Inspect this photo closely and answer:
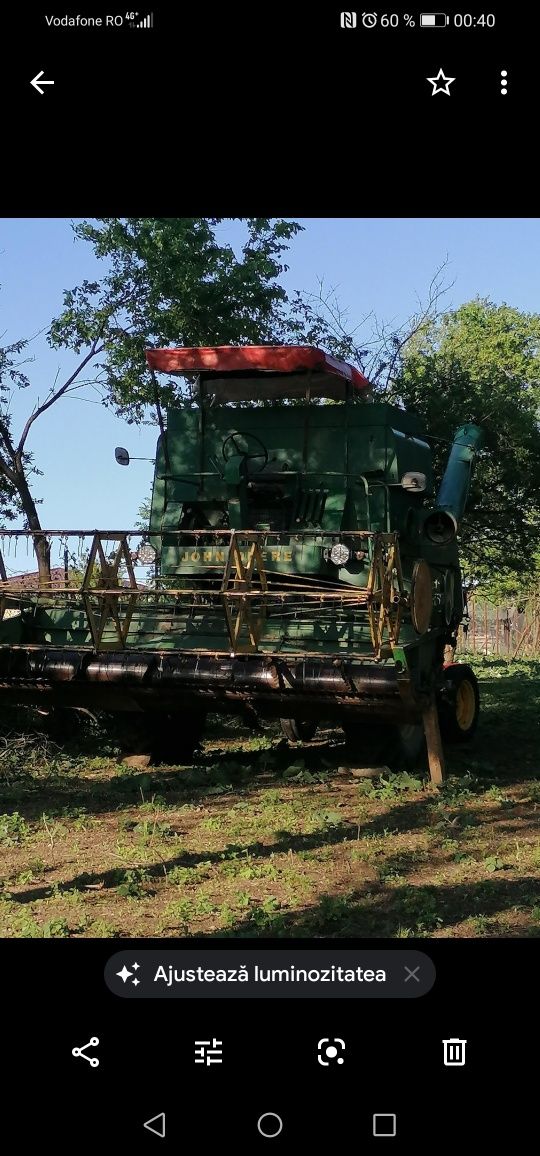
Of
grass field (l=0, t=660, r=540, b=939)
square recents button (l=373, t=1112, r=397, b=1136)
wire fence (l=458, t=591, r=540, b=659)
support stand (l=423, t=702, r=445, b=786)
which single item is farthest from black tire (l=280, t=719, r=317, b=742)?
wire fence (l=458, t=591, r=540, b=659)

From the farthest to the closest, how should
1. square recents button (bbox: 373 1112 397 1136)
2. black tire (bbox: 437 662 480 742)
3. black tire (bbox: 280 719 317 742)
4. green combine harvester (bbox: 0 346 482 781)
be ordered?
1. black tire (bbox: 280 719 317 742)
2. black tire (bbox: 437 662 480 742)
3. green combine harvester (bbox: 0 346 482 781)
4. square recents button (bbox: 373 1112 397 1136)

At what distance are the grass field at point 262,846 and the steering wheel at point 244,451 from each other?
114 inches

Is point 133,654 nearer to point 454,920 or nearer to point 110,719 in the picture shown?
point 110,719

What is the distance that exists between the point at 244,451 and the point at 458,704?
3.31 m

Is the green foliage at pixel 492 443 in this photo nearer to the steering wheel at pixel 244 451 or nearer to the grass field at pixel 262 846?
the steering wheel at pixel 244 451

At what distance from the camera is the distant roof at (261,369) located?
10234mm

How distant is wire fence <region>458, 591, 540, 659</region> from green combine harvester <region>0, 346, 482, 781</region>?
1829 centimetres

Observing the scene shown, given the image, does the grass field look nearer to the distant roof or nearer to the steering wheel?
the steering wheel

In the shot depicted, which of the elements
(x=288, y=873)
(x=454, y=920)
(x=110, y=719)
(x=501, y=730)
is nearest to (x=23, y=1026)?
(x=454, y=920)
